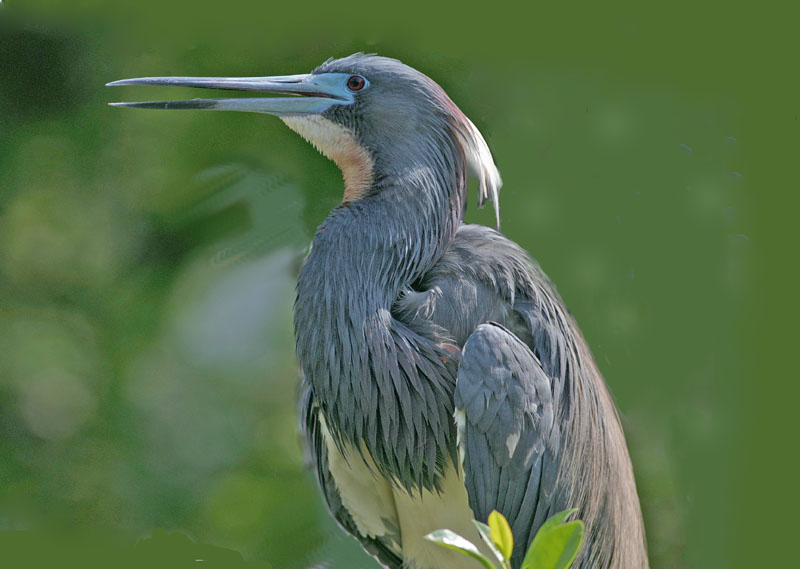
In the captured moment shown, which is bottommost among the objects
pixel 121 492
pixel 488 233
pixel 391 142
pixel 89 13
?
pixel 121 492

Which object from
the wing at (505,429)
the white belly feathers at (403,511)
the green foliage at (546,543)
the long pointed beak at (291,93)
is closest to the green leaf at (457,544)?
the green foliage at (546,543)

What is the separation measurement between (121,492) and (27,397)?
2.01ft

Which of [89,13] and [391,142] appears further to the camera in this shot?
[89,13]

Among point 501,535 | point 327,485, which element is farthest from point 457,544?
point 327,485

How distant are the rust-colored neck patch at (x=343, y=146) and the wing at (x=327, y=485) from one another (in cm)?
48

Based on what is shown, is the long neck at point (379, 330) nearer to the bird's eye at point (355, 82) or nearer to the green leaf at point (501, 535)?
the bird's eye at point (355, 82)

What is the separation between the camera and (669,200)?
309 centimetres

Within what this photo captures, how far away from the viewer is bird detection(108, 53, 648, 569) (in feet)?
5.58

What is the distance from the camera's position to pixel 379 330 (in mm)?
1715

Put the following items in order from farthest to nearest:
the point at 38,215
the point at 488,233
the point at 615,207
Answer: the point at 38,215 < the point at 615,207 < the point at 488,233

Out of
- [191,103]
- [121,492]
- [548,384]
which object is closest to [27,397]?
[121,492]

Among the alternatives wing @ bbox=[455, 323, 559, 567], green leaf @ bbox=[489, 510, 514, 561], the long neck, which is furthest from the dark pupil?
green leaf @ bbox=[489, 510, 514, 561]

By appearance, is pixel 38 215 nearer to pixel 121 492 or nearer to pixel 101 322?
pixel 101 322

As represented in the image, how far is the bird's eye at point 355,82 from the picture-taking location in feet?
6.00
